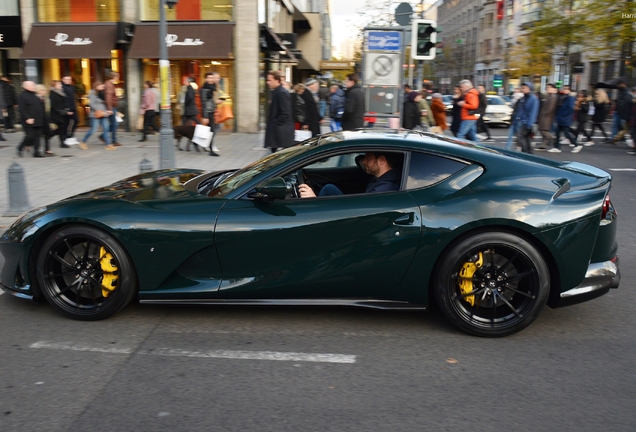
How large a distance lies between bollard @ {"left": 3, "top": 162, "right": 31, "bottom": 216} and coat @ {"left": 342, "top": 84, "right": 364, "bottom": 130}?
6995 mm

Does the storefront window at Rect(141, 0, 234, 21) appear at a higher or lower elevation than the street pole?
higher

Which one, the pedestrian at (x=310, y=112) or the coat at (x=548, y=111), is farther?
the coat at (x=548, y=111)

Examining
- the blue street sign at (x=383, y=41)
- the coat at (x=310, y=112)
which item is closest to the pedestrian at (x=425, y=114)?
the blue street sign at (x=383, y=41)

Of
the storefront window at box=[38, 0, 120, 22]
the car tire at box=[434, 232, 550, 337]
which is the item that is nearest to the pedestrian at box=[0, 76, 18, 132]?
the storefront window at box=[38, 0, 120, 22]

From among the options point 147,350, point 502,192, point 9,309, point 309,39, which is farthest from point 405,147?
point 309,39

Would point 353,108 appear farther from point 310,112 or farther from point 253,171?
point 253,171

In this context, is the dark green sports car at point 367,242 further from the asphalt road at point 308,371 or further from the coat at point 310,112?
the coat at point 310,112

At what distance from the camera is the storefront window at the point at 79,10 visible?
2244cm

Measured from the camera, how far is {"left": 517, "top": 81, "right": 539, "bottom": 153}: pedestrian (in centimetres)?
1495

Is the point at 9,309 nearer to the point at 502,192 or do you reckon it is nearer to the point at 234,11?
the point at 502,192

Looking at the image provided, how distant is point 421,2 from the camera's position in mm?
22172

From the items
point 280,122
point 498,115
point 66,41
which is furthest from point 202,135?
point 498,115

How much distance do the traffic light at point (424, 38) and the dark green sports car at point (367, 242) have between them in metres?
9.81

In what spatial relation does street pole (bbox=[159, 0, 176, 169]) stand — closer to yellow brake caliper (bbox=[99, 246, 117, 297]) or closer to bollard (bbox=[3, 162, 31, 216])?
bollard (bbox=[3, 162, 31, 216])
